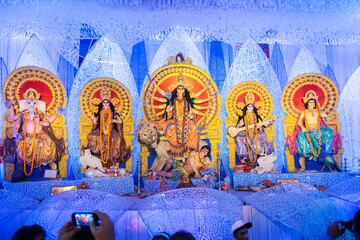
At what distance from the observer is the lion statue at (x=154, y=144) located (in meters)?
6.91

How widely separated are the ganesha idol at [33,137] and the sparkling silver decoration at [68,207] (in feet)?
11.5

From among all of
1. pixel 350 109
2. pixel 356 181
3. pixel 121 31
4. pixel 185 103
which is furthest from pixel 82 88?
pixel 350 109

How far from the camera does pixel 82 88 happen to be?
6973mm

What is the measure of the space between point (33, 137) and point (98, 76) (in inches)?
82.4

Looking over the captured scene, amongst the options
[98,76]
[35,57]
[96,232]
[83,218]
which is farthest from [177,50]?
[96,232]

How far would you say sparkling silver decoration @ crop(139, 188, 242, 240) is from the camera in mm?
2930

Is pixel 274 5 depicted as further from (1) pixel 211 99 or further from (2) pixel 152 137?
(2) pixel 152 137

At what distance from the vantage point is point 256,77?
24.1 ft

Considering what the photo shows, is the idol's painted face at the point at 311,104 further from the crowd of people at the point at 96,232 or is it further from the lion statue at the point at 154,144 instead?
the crowd of people at the point at 96,232

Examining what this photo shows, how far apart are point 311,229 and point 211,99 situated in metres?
4.62

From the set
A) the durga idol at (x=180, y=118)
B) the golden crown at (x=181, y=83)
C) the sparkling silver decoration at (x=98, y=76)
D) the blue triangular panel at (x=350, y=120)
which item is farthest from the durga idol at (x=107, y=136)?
the blue triangular panel at (x=350, y=120)

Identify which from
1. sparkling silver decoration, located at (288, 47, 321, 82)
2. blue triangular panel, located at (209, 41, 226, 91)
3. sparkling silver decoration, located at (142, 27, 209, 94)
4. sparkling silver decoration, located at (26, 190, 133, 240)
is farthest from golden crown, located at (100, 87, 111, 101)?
sparkling silver decoration, located at (288, 47, 321, 82)

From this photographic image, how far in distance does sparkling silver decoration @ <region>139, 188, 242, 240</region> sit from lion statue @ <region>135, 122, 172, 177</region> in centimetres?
353

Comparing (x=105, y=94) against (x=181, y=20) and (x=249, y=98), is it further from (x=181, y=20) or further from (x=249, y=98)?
(x=249, y=98)
